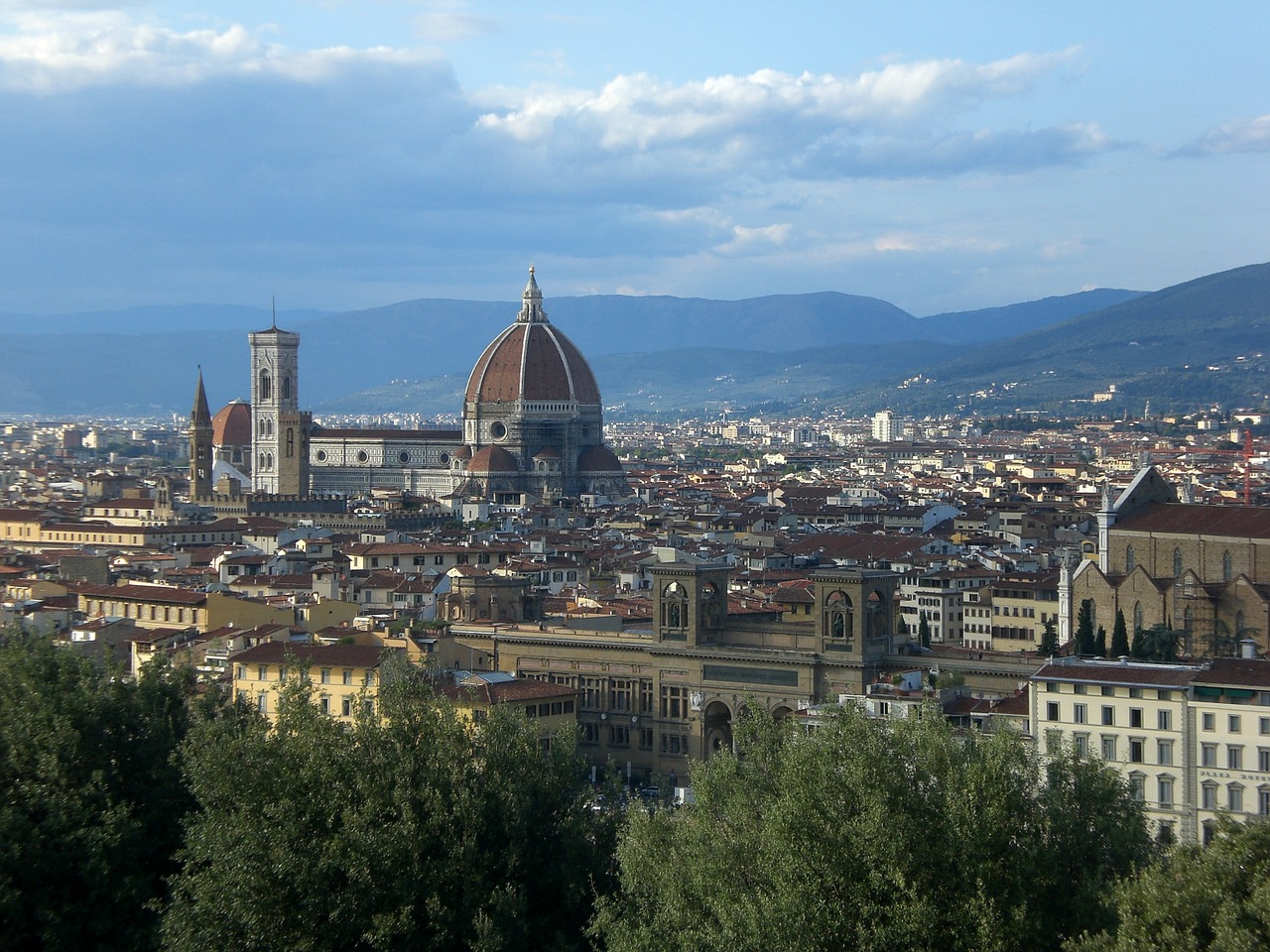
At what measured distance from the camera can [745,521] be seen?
323 ft

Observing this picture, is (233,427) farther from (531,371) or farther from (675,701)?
(675,701)

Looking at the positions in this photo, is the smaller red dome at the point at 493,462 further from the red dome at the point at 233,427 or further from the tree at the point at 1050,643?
the tree at the point at 1050,643

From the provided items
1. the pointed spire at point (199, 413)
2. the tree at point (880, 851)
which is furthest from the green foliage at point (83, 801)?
the pointed spire at point (199, 413)

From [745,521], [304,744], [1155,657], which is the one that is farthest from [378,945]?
[745,521]

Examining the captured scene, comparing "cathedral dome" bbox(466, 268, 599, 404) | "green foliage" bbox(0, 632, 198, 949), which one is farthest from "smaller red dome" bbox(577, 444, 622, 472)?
"green foliage" bbox(0, 632, 198, 949)

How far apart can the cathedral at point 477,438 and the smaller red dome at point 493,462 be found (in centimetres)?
6

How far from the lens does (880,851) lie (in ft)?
81.9

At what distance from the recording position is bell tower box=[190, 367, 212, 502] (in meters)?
120

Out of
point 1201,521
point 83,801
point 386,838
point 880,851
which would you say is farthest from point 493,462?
point 880,851

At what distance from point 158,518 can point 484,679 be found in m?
55.7

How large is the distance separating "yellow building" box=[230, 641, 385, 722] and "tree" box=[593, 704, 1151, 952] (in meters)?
16.6

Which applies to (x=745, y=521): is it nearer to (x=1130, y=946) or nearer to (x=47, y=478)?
(x=47, y=478)

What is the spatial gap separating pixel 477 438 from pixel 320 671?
93.8 m

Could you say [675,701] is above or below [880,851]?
below
